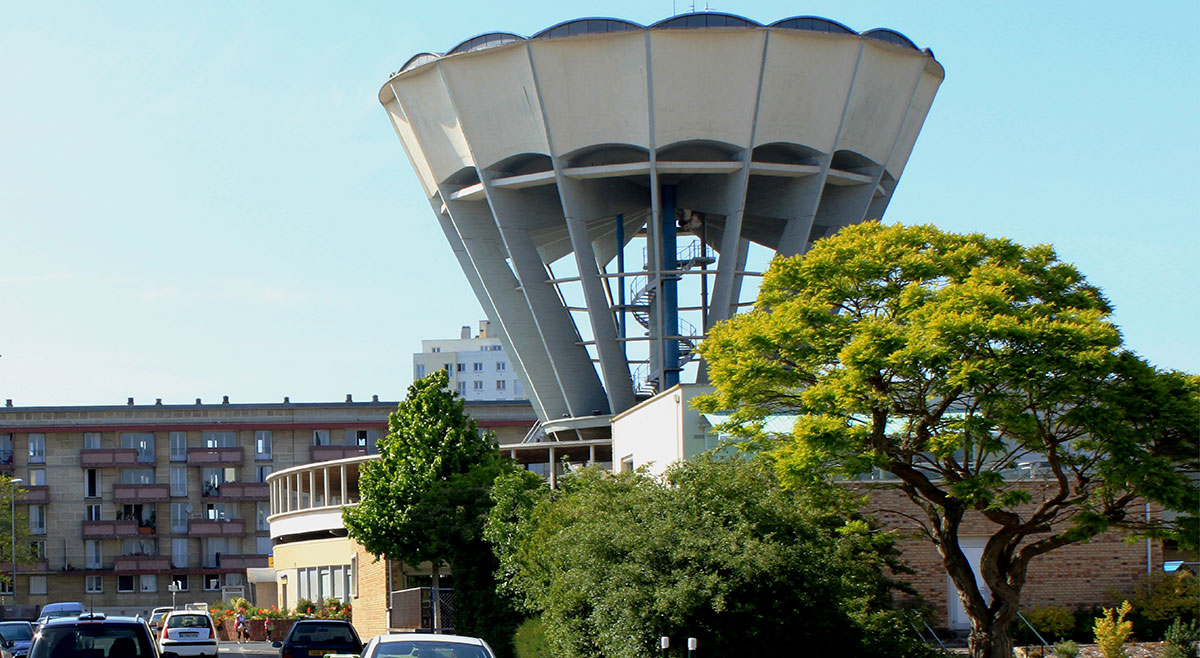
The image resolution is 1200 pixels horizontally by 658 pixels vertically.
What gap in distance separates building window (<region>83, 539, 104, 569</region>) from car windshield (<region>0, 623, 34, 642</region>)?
63.4 m

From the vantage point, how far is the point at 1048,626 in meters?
32.7

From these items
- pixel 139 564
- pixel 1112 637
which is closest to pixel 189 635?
pixel 1112 637

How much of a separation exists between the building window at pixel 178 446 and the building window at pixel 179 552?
18.6ft

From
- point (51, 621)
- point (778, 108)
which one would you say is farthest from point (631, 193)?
point (51, 621)

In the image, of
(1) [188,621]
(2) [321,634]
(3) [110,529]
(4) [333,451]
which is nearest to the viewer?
(2) [321,634]

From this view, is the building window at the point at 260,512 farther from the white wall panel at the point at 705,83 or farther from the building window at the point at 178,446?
the white wall panel at the point at 705,83

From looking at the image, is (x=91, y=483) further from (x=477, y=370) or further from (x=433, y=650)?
(x=433, y=650)

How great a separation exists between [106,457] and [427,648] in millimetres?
89070

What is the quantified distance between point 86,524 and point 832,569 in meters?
84.6

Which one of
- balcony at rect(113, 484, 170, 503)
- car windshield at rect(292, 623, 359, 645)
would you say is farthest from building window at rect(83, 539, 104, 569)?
car windshield at rect(292, 623, 359, 645)

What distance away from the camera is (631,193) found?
60438 millimetres

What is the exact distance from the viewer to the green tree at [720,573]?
80.8ft

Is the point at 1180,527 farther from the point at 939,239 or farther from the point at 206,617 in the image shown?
the point at 206,617

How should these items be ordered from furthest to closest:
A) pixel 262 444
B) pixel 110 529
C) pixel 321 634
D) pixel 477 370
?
pixel 477 370
pixel 262 444
pixel 110 529
pixel 321 634
